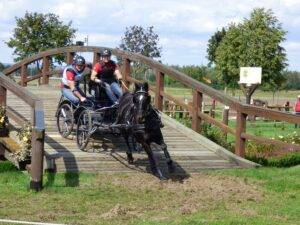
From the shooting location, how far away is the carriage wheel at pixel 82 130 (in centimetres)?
1158

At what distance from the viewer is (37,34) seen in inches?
1483

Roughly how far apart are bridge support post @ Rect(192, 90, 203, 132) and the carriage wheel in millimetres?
2778

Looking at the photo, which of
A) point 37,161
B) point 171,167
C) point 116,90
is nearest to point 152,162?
point 171,167

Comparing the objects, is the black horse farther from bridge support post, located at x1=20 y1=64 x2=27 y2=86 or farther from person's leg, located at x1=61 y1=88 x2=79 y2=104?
bridge support post, located at x1=20 y1=64 x2=27 y2=86

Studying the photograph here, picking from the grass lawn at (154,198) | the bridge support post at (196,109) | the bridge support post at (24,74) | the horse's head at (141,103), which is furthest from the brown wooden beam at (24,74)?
the horse's head at (141,103)

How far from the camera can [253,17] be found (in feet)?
152

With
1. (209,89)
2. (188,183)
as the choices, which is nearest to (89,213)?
(188,183)

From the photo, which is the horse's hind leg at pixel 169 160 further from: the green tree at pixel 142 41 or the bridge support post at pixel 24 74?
the green tree at pixel 142 41

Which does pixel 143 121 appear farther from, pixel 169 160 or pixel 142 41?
pixel 142 41

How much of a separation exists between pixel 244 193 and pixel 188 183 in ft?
3.23

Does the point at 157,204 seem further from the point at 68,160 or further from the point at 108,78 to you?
the point at 108,78

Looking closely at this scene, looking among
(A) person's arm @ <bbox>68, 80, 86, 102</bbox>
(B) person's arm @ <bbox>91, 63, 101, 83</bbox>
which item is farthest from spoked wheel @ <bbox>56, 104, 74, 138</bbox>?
(B) person's arm @ <bbox>91, 63, 101, 83</bbox>

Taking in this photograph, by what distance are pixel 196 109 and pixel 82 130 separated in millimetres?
2908

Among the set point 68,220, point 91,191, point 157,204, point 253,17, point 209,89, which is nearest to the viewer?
point 68,220
